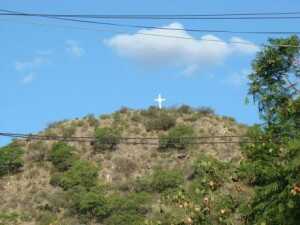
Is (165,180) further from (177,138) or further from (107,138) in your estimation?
(107,138)

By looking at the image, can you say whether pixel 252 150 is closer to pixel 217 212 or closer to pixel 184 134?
pixel 217 212

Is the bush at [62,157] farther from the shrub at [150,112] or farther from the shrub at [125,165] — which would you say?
the shrub at [150,112]

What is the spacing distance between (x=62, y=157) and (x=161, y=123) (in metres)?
8.33

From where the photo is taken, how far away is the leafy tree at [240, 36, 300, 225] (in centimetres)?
1507

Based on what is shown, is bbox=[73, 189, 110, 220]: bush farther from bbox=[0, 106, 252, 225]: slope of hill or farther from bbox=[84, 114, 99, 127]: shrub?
bbox=[84, 114, 99, 127]: shrub

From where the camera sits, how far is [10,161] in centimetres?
6147

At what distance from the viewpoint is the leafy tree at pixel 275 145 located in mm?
15072

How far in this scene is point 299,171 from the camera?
582 inches

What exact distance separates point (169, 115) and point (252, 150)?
45158mm

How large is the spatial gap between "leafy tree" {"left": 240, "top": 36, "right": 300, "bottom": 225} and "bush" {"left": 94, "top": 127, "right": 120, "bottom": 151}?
3623 centimetres

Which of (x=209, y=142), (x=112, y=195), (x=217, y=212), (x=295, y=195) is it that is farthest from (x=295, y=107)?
(x=209, y=142)

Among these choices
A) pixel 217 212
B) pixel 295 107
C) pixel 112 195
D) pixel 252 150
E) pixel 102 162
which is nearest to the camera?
pixel 217 212

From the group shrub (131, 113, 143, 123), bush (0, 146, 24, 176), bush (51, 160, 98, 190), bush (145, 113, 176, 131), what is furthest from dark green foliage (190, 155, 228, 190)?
shrub (131, 113, 143, 123)

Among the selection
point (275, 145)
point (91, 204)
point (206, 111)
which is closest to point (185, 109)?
point (206, 111)
